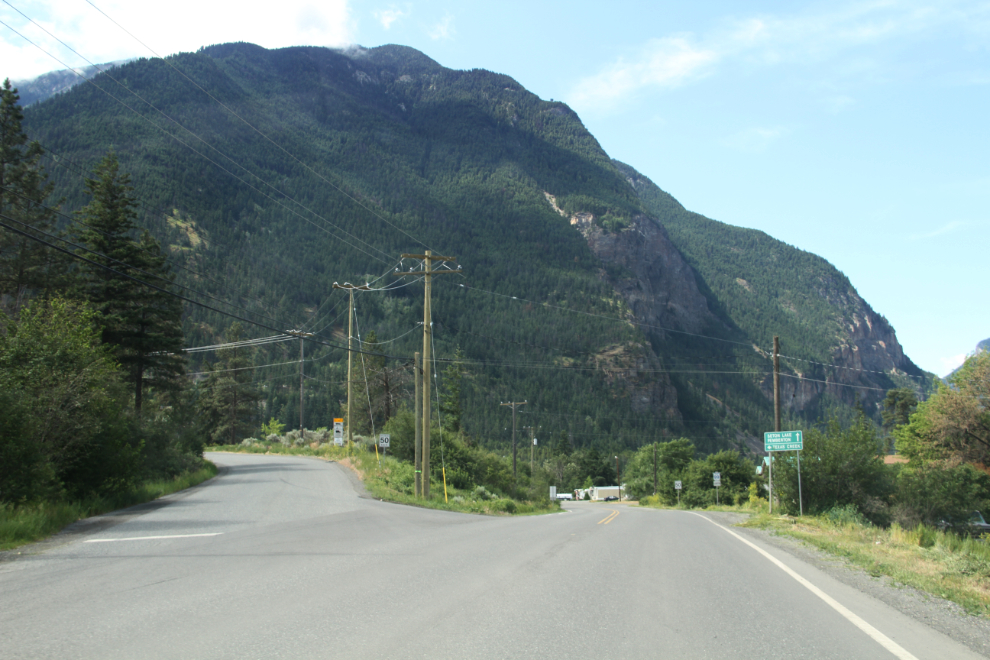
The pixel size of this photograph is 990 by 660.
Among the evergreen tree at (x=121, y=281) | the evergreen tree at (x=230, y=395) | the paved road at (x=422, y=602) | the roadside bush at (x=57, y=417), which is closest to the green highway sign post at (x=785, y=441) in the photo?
the paved road at (x=422, y=602)

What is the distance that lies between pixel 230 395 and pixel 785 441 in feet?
225

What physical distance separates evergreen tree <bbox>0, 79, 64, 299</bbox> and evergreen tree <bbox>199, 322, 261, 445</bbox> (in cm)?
4601

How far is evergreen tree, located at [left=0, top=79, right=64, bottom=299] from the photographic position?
30562mm

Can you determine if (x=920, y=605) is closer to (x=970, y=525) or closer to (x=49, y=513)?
(x=49, y=513)

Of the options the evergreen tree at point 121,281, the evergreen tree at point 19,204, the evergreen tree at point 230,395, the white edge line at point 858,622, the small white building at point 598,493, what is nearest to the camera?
the white edge line at point 858,622

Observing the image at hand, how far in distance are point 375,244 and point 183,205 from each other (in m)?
43.8

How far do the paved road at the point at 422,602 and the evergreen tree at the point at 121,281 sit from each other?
60.8 ft

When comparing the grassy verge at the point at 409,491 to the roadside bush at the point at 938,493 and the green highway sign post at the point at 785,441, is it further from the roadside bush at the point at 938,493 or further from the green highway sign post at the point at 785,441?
the roadside bush at the point at 938,493

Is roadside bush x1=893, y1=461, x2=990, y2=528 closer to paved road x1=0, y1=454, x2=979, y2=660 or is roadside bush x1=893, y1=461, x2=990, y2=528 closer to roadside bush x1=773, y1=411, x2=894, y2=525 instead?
roadside bush x1=773, y1=411, x2=894, y2=525

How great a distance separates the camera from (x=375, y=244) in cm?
16250

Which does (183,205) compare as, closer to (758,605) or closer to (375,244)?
(375,244)

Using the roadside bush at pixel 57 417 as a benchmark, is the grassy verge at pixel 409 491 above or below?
below

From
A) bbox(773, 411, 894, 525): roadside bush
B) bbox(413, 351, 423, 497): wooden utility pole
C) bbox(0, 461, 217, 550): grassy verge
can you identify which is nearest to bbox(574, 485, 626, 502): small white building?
bbox(773, 411, 894, 525): roadside bush

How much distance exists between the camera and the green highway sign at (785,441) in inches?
1081
